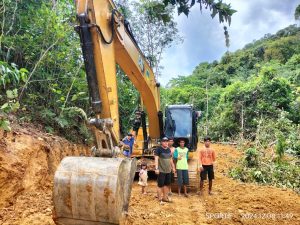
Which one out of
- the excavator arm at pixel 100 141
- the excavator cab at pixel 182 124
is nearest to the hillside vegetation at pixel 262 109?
the excavator cab at pixel 182 124

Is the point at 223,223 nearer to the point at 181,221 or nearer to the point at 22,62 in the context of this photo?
the point at 181,221

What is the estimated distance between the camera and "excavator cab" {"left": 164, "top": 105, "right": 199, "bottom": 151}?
9.49m

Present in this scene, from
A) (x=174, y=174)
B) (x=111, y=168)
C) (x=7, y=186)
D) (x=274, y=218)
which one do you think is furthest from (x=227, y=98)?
(x=111, y=168)

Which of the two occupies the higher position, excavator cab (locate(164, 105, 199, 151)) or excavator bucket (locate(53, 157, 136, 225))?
excavator cab (locate(164, 105, 199, 151))

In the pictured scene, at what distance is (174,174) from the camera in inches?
333

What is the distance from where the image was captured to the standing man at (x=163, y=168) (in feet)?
25.1

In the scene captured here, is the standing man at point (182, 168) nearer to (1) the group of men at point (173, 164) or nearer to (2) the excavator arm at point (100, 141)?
(1) the group of men at point (173, 164)

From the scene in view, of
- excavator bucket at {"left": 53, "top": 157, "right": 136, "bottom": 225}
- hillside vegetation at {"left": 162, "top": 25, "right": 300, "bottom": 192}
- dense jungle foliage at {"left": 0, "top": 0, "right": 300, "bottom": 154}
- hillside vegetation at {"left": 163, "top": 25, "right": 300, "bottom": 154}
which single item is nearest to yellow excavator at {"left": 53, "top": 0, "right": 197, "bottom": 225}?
excavator bucket at {"left": 53, "top": 157, "right": 136, "bottom": 225}

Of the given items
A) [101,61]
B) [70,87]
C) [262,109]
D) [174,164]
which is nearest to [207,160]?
[174,164]

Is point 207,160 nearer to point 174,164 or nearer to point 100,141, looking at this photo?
point 174,164

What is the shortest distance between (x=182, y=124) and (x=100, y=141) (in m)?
5.78

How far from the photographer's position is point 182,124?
383 inches

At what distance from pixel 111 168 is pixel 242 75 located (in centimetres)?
3490
